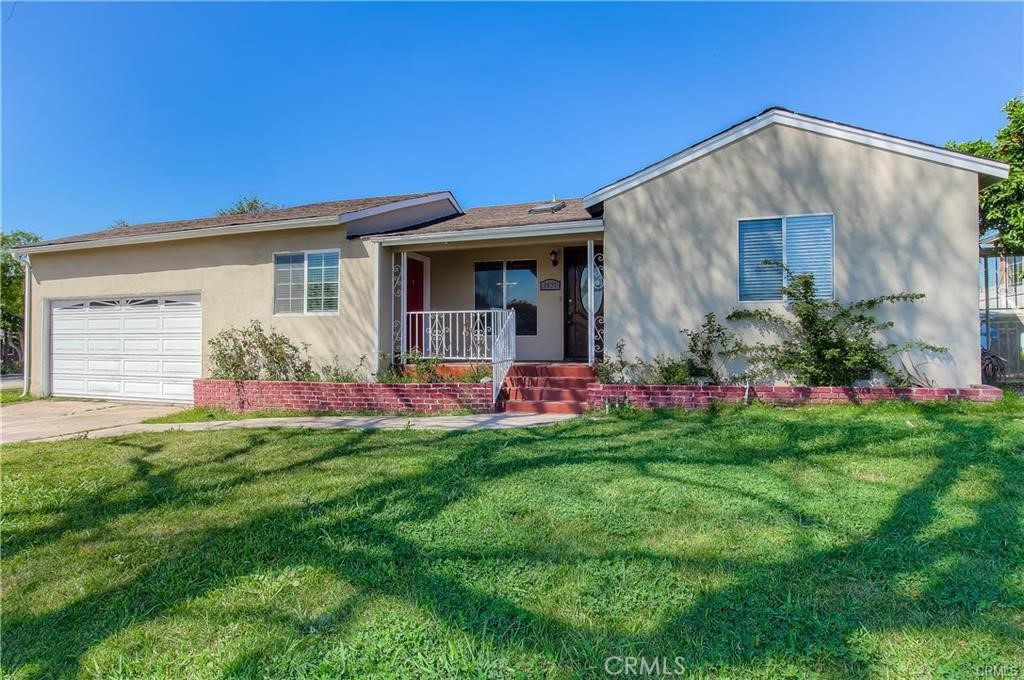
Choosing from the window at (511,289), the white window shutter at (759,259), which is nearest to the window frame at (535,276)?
the window at (511,289)

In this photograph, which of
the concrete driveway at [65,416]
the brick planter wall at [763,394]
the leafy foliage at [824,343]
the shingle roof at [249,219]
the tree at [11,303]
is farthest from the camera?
the tree at [11,303]

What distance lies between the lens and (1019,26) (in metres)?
8.27

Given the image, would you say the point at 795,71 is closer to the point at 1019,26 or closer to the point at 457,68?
the point at 1019,26

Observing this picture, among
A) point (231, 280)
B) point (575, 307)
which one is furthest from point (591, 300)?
point (231, 280)

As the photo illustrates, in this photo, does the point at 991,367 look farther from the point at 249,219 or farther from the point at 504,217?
the point at 249,219

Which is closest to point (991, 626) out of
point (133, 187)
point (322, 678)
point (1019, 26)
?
point (322, 678)

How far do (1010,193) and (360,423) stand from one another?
42.1ft

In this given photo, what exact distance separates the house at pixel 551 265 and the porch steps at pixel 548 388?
0.40m

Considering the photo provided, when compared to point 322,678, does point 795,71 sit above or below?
above

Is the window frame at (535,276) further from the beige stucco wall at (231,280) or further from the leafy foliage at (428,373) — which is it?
the beige stucco wall at (231,280)

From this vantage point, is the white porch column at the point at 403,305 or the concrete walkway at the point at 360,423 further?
the white porch column at the point at 403,305

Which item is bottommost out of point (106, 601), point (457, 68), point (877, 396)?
point (106, 601)

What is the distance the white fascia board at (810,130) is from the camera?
6945 millimetres

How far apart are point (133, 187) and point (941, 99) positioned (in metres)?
26.0
